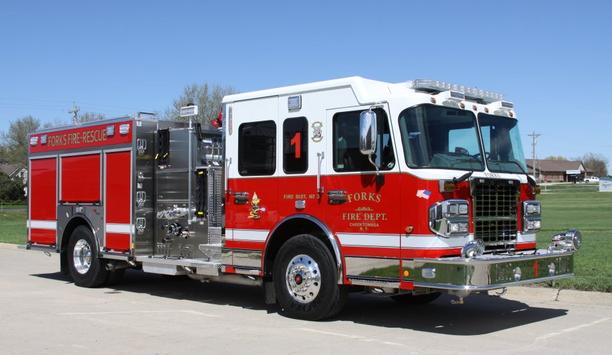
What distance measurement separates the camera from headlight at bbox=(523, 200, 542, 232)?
8.77 m

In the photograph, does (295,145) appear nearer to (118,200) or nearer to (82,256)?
(118,200)

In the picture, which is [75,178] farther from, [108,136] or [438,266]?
[438,266]

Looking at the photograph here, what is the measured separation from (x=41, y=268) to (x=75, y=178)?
431 centimetres

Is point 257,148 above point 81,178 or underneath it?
above

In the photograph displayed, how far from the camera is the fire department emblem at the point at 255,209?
9.26m

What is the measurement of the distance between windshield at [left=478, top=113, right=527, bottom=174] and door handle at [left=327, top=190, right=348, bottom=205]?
183cm

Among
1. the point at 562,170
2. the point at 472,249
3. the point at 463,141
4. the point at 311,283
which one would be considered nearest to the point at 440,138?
the point at 463,141

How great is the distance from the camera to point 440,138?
8.05m

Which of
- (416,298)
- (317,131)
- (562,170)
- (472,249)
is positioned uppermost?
(562,170)

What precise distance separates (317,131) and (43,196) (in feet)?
22.3

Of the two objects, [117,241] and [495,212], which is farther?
[117,241]

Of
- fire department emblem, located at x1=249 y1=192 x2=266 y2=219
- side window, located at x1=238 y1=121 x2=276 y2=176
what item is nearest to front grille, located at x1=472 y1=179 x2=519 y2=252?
side window, located at x1=238 y1=121 x2=276 y2=176

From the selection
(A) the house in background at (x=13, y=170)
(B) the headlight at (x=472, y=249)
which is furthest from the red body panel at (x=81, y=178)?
(A) the house in background at (x=13, y=170)

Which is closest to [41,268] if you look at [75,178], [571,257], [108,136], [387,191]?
[75,178]
